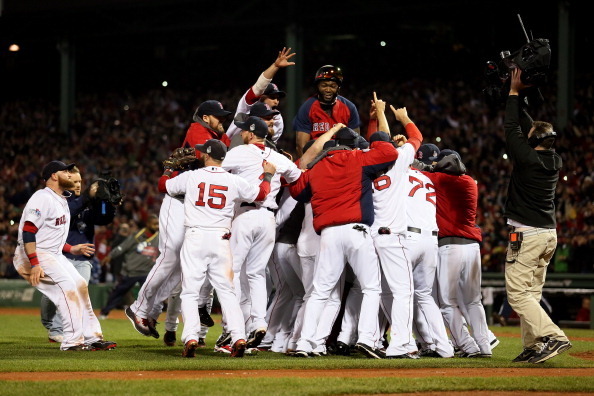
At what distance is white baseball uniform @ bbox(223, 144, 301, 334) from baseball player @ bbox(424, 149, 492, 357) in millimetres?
1708

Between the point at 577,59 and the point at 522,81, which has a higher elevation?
the point at 577,59

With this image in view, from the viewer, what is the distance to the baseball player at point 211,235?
28.3 feet

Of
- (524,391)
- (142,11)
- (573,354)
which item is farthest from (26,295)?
(524,391)

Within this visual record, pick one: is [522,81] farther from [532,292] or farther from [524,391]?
[524,391]

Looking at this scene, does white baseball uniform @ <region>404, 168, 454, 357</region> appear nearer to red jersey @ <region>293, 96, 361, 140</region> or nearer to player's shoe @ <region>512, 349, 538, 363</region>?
player's shoe @ <region>512, 349, 538, 363</region>

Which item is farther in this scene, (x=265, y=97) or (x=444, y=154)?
(x=265, y=97)

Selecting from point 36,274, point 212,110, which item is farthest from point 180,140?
point 36,274

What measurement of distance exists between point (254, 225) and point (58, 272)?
2131 millimetres

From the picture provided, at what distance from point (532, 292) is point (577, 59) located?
65.6ft

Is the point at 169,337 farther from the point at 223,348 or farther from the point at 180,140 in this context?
the point at 180,140

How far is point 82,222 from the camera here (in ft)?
37.0

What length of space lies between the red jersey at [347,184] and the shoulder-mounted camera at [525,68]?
1240 mm

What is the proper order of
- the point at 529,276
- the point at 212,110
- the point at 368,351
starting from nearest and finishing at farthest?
the point at 529,276 < the point at 368,351 < the point at 212,110

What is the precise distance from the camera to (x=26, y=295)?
21016 millimetres
